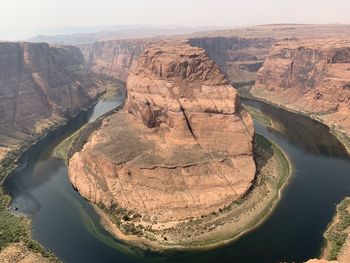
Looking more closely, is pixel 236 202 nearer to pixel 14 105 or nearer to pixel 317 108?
pixel 317 108

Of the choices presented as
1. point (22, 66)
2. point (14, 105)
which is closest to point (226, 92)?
point (14, 105)

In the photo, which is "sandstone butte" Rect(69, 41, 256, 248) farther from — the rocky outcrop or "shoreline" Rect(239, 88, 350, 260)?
the rocky outcrop

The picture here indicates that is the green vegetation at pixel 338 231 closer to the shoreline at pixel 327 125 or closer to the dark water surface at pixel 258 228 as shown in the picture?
the dark water surface at pixel 258 228

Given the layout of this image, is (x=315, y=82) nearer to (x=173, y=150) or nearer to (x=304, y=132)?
(x=304, y=132)

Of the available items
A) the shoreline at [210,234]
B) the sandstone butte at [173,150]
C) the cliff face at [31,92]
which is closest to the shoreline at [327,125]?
Result: the sandstone butte at [173,150]

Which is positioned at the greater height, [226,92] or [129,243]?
[226,92]
